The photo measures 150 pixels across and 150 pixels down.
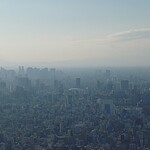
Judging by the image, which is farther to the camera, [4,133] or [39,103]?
[39,103]

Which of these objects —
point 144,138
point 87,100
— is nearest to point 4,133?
point 144,138

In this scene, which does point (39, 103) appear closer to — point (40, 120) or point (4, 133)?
point (40, 120)

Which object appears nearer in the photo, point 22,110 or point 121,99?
point 22,110

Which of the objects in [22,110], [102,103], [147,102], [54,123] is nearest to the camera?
[54,123]

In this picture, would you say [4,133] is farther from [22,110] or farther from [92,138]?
[22,110]

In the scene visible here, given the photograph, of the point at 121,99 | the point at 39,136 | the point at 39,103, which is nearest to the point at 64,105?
the point at 39,103

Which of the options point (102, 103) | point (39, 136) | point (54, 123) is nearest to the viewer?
point (39, 136)

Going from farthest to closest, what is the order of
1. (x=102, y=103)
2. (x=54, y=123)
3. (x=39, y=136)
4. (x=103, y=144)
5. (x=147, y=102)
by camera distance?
(x=147, y=102)
(x=102, y=103)
(x=54, y=123)
(x=39, y=136)
(x=103, y=144)

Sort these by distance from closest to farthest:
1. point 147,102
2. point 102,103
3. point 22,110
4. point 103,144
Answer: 1. point 103,144
2. point 22,110
3. point 102,103
4. point 147,102
